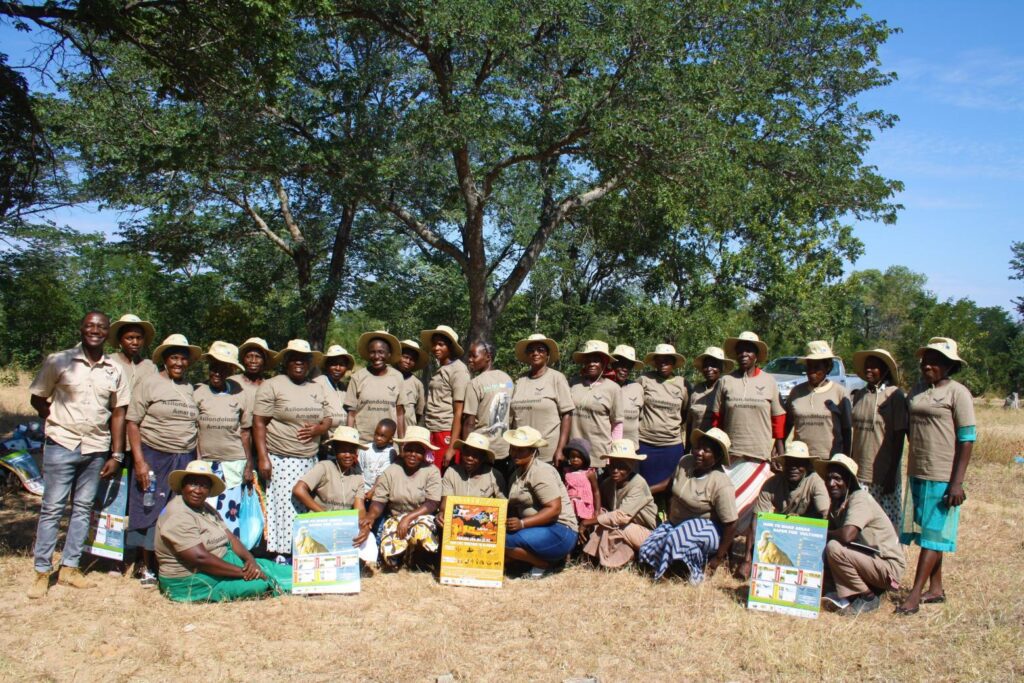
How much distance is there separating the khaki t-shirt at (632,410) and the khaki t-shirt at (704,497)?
86 cm

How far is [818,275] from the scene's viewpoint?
1853 centimetres

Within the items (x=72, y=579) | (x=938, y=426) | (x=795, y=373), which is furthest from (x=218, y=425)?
(x=795, y=373)

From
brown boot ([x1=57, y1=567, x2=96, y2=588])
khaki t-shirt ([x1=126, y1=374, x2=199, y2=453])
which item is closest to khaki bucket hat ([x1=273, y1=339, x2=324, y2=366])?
khaki t-shirt ([x1=126, y1=374, x2=199, y2=453])

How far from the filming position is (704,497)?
655cm

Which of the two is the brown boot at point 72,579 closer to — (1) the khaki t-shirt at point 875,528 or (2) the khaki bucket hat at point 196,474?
(2) the khaki bucket hat at point 196,474

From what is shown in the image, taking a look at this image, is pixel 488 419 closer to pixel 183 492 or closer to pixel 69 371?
pixel 183 492

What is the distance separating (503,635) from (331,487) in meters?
2.01

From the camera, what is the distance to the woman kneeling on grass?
5691 mm

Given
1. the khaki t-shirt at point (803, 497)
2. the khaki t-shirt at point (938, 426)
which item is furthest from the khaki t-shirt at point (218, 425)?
the khaki t-shirt at point (938, 426)

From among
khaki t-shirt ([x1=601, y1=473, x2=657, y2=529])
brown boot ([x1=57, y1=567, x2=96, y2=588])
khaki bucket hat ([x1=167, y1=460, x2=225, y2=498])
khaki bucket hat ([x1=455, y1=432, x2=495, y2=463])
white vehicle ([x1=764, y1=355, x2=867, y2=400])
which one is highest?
white vehicle ([x1=764, y1=355, x2=867, y2=400])

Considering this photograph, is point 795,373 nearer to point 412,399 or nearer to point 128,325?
point 412,399

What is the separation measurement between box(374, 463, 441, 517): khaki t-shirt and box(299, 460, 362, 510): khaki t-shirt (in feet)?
0.68

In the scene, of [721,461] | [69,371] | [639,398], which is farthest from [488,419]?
[69,371]

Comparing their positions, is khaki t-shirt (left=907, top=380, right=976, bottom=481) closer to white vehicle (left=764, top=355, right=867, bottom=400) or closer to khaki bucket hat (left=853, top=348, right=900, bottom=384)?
khaki bucket hat (left=853, top=348, right=900, bottom=384)
